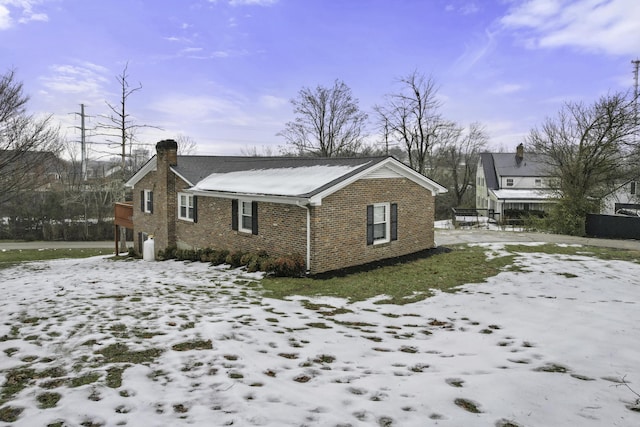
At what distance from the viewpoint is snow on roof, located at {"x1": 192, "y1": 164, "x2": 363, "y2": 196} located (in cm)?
1254

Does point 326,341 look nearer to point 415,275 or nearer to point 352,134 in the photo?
point 415,275

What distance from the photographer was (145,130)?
30.7 metres

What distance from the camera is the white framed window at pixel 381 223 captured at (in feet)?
45.1

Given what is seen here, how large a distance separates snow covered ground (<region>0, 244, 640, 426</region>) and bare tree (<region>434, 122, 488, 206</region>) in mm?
42279

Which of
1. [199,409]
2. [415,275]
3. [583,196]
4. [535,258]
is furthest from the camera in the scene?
[583,196]

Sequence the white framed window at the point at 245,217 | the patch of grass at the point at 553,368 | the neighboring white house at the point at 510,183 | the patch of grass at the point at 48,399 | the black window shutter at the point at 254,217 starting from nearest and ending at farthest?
the patch of grass at the point at 48,399 < the patch of grass at the point at 553,368 < the black window shutter at the point at 254,217 < the white framed window at the point at 245,217 < the neighboring white house at the point at 510,183

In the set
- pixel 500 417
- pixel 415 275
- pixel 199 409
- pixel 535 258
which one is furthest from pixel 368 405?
pixel 535 258

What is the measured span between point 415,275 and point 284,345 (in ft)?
21.6

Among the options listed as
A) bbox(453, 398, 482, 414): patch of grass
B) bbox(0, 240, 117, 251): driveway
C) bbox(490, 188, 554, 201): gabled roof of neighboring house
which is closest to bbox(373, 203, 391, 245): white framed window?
bbox(453, 398, 482, 414): patch of grass

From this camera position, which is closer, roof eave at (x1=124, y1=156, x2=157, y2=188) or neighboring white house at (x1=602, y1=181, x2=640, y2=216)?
roof eave at (x1=124, y1=156, x2=157, y2=188)

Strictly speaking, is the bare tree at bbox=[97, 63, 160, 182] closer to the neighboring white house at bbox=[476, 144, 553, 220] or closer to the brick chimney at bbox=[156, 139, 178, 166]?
the brick chimney at bbox=[156, 139, 178, 166]

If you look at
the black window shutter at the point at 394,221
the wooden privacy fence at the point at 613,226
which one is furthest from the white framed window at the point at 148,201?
the wooden privacy fence at the point at 613,226

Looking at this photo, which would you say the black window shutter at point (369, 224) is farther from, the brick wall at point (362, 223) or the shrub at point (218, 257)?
the shrub at point (218, 257)

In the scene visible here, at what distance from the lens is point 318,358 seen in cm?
561
